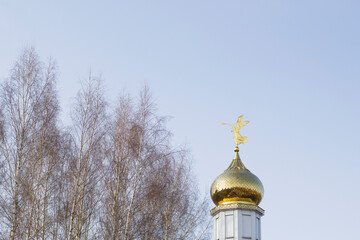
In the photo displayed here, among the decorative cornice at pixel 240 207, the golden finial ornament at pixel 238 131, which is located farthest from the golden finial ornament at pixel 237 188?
the golden finial ornament at pixel 238 131

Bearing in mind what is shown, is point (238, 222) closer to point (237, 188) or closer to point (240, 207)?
point (240, 207)

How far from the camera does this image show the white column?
14953 mm

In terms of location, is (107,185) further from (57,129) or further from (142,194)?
(57,129)

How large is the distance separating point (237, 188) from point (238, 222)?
111 centimetres

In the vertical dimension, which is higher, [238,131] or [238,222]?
[238,131]

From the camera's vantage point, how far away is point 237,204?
1541cm

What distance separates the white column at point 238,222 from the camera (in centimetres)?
1495

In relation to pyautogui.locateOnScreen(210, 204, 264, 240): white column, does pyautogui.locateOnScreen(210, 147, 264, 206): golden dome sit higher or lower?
higher

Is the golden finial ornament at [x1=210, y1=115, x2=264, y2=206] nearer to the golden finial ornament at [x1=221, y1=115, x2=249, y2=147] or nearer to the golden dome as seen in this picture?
the golden dome

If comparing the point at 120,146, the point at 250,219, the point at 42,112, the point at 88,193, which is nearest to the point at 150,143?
the point at 120,146

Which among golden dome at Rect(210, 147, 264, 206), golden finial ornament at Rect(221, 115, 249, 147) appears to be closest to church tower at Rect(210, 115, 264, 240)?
golden dome at Rect(210, 147, 264, 206)

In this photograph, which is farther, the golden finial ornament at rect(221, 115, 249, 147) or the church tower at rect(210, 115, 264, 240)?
the golden finial ornament at rect(221, 115, 249, 147)

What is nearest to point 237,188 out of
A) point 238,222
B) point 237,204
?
point 237,204

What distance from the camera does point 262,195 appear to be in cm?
1595
